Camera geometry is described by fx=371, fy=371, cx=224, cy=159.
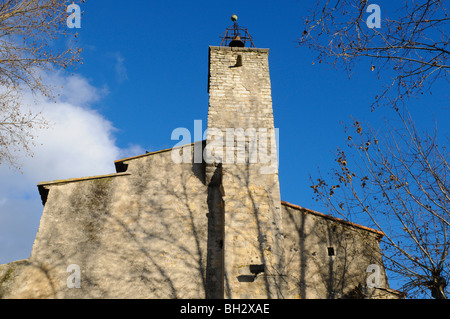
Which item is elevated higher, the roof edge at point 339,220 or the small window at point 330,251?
the roof edge at point 339,220

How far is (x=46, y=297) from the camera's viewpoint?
6812 millimetres

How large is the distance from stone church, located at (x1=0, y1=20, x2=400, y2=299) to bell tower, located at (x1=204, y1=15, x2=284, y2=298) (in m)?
0.02

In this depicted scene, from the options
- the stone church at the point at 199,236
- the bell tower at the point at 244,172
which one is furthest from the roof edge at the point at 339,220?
the bell tower at the point at 244,172

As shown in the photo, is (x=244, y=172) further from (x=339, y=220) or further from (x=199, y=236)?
(x=339, y=220)

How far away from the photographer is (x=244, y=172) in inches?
323

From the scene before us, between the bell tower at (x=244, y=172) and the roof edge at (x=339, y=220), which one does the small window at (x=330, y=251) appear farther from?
the bell tower at (x=244, y=172)

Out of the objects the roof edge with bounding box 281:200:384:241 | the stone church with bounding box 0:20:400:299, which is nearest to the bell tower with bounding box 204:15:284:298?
the stone church with bounding box 0:20:400:299

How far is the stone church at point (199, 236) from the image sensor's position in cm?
704

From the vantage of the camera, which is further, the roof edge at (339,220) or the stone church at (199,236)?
the roof edge at (339,220)

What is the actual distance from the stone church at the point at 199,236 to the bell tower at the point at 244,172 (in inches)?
0.9

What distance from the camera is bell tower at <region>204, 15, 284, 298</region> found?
701 centimetres

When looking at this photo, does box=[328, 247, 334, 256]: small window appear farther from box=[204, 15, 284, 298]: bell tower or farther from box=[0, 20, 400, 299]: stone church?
box=[204, 15, 284, 298]: bell tower

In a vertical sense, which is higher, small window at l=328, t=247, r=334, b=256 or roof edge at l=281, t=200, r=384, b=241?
roof edge at l=281, t=200, r=384, b=241
